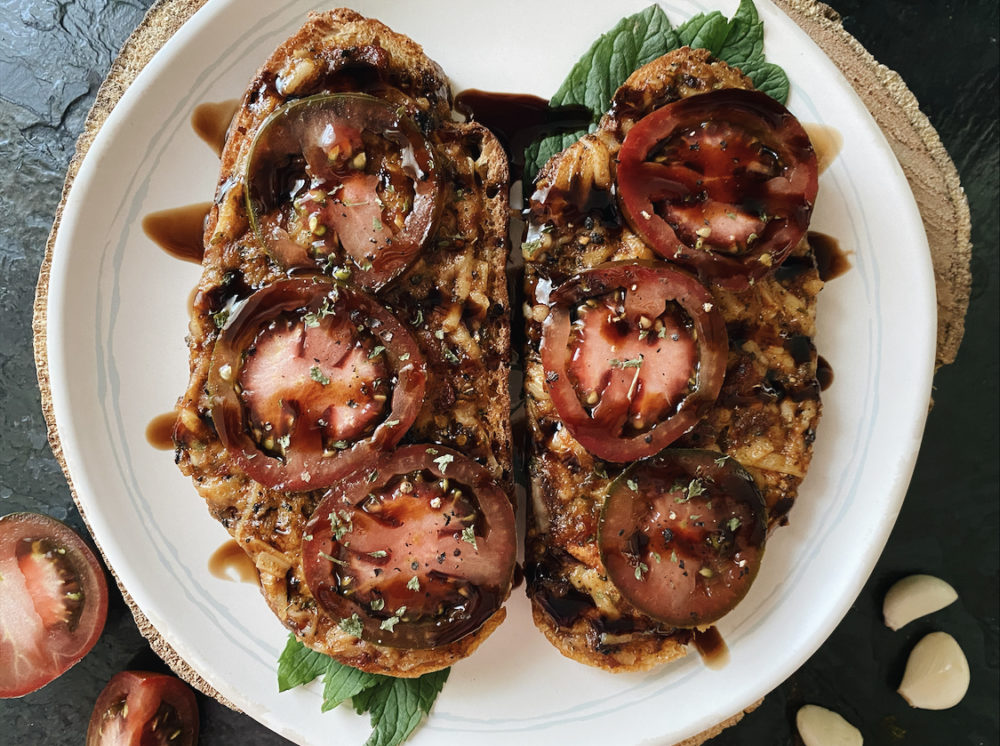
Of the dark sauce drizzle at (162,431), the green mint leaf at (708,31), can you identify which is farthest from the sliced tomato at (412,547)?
the green mint leaf at (708,31)

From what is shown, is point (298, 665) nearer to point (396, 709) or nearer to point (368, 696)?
point (368, 696)

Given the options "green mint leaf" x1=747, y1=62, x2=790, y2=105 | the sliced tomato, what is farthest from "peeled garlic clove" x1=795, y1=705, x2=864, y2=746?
"green mint leaf" x1=747, y1=62, x2=790, y2=105

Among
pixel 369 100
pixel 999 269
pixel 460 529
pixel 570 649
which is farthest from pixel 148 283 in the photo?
pixel 999 269

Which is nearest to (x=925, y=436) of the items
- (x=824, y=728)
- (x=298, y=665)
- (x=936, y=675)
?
(x=936, y=675)

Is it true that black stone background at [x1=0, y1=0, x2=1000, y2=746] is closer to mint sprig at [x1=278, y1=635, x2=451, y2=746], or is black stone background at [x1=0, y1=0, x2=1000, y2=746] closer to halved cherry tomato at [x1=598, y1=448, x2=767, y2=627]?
mint sprig at [x1=278, y1=635, x2=451, y2=746]

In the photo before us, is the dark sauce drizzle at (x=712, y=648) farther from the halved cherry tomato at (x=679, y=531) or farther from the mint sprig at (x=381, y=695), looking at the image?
the mint sprig at (x=381, y=695)
